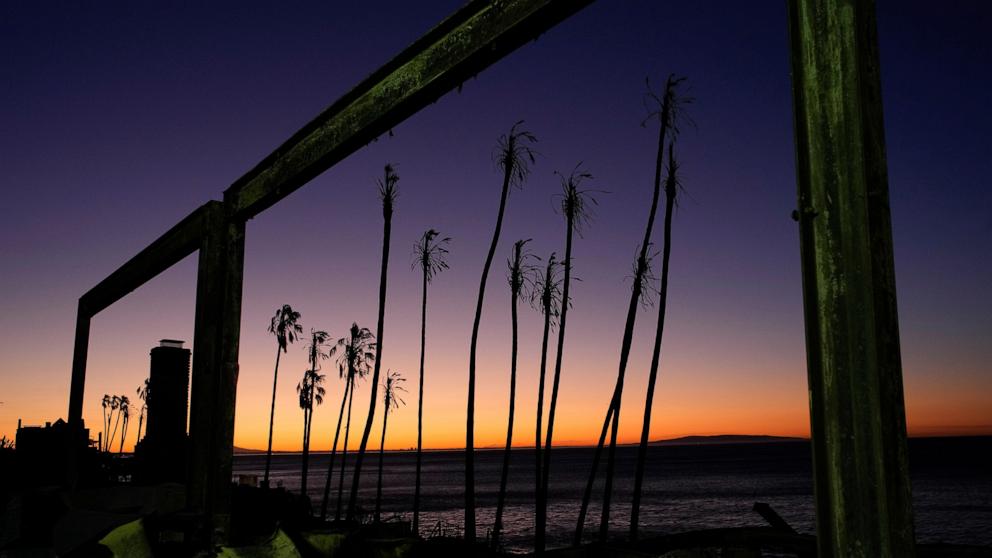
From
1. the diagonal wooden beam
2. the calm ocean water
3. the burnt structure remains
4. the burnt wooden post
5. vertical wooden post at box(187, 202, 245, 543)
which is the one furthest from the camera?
the calm ocean water

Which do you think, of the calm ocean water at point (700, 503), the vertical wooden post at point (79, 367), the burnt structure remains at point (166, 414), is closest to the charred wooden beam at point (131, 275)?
the vertical wooden post at point (79, 367)

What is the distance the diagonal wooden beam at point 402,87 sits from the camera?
3.08 metres

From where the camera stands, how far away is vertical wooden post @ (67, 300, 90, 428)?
28.1 feet

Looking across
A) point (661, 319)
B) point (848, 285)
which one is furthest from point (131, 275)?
point (661, 319)

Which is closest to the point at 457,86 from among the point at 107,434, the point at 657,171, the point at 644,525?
the point at 657,171

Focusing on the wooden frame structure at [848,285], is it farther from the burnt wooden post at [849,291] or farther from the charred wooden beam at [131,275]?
the charred wooden beam at [131,275]

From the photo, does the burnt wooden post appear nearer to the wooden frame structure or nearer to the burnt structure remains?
the wooden frame structure

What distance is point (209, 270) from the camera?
192 inches

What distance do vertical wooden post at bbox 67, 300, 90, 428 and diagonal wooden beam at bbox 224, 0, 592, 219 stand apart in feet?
16.1

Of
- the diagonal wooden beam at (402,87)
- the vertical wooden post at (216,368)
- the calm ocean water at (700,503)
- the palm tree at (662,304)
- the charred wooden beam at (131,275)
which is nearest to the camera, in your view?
the diagonal wooden beam at (402,87)

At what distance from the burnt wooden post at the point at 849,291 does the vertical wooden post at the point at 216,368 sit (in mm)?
3693

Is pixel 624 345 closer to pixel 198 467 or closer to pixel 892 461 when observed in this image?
pixel 198 467

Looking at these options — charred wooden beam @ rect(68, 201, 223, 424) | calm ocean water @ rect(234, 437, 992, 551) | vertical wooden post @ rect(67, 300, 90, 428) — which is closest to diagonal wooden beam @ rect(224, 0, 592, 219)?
Answer: charred wooden beam @ rect(68, 201, 223, 424)

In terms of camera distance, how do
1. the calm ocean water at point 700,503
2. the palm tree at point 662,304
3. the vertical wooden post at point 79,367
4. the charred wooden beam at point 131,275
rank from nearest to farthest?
the charred wooden beam at point 131,275
the vertical wooden post at point 79,367
the palm tree at point 662,304
the calm ocean water at point 700,503
